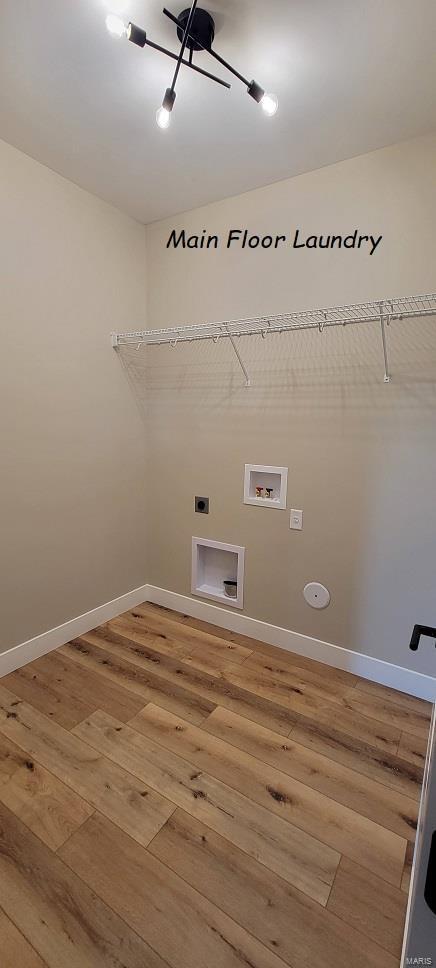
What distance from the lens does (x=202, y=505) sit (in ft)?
8.38

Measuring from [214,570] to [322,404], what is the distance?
136 cm

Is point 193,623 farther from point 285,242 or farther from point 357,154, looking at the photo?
point 357,154

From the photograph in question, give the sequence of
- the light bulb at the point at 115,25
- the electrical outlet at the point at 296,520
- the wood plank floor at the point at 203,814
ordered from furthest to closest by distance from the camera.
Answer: the electrical outlet at the point at 296,520, the light bulb at the point at 115,25, the wood plank floor at the point at 203,814

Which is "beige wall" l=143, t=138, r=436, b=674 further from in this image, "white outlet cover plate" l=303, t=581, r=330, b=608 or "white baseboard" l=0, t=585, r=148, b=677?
"white baseboard" l=0, t=585, r=148, b=677

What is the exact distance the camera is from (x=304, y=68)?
139 centimetres

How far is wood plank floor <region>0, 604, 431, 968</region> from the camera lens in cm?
102

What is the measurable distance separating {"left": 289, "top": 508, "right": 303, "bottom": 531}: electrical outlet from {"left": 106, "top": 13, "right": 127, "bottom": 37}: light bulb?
6.52 ft

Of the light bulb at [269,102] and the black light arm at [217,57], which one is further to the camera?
the light bulb at [269,102]

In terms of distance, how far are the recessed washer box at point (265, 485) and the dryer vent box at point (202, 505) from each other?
0.98 ft

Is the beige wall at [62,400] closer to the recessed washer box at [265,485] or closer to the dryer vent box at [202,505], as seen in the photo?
the dryer vent box at [202,505]

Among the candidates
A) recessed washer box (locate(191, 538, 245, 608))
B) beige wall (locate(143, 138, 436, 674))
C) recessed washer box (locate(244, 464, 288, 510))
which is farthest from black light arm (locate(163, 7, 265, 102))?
recessed washer box (locate(191, 538, 245, 608))

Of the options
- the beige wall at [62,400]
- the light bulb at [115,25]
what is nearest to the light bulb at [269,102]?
the light bulb at [115,25]

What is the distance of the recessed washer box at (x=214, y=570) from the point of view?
2504 mm

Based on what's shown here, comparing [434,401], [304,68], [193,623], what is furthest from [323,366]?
[193,623]
